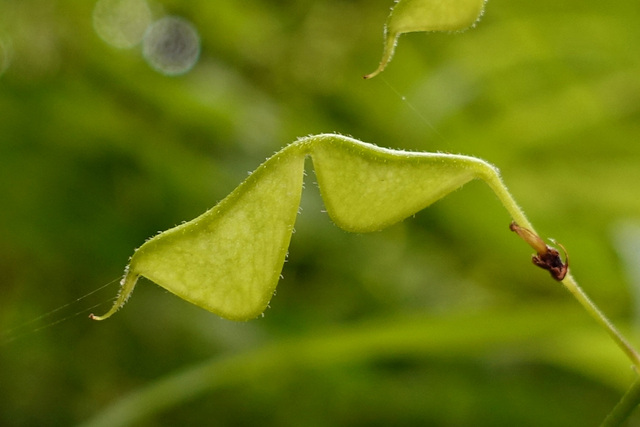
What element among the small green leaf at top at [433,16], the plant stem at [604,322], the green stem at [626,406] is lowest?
the green stem at [626,406]

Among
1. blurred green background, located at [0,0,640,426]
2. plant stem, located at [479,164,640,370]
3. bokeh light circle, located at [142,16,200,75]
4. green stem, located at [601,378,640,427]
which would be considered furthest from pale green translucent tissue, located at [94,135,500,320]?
bokeh light circle, located at [142,16,200,75]

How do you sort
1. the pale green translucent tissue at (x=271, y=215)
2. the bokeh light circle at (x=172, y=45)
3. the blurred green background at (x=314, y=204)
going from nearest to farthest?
1. the pale green translucent tissue at (x=271, y=215)
2. the blurred green background at (x=314, y=204)
3. the bokeh light circle at (x=172, y=45)

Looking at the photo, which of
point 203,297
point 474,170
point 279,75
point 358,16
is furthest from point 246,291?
point 358,16

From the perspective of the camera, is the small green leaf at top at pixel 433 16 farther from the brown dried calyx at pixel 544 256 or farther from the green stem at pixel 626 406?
the green stem at pixel 626 406

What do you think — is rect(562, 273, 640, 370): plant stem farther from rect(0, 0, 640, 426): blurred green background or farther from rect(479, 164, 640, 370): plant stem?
Answer: rect(0, 0, 640, 426): blurred green background

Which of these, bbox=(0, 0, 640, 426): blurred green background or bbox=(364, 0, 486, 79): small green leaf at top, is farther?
bbox=(0, 0, 640, 426): blurred green background

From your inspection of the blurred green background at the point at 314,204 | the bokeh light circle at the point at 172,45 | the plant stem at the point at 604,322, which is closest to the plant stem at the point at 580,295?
the plant stem at the point at 604,322
